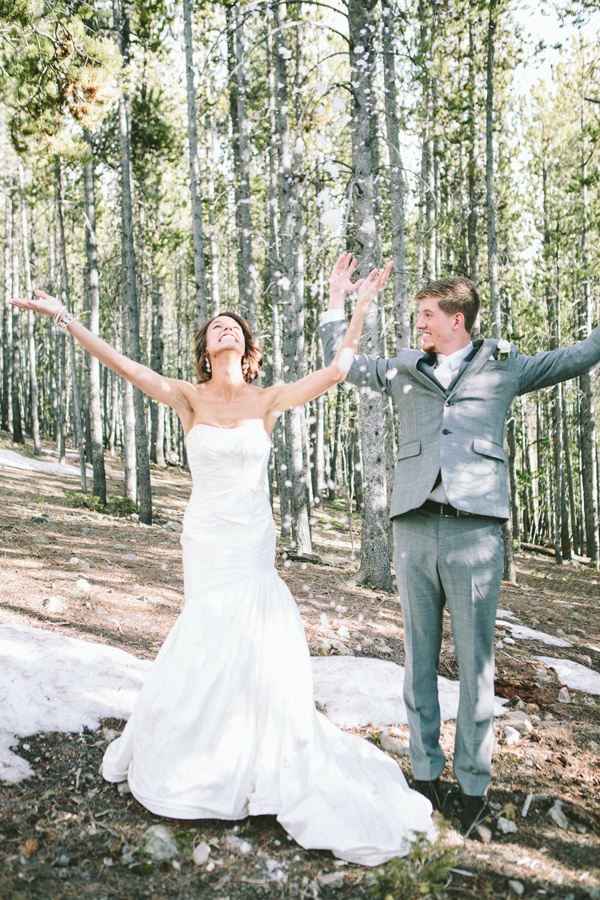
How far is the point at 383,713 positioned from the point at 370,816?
1.30m

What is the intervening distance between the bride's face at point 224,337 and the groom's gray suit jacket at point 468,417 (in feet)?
3.14

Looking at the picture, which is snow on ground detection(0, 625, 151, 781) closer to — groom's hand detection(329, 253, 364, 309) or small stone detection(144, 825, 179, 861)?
small stone detection(144, 825, 179, 861)

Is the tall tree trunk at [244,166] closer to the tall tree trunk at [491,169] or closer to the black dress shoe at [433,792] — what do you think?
the tall tree trunk at [491,169]

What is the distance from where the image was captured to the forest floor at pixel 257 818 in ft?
7.46

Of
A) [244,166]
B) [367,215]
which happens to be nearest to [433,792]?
[367,215]

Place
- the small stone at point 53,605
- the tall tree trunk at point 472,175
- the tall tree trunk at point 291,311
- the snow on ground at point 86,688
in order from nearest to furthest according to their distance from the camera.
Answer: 1. the snow on ground at point 86,688
2. the small stone at point 53,605
3. the tall tree trunk at point 291,311
4. the tall tree trunk at point 472,175

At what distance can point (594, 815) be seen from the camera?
285cm

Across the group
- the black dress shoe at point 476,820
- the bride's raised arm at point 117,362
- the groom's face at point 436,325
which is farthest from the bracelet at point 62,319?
the black dress shoe at point 476,820

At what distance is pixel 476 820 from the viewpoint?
2678 millimetres

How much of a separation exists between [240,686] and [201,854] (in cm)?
68

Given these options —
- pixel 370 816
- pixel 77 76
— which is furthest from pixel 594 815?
pixel 77 76

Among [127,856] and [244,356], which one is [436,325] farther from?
[127,856]

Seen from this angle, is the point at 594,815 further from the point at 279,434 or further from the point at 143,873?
the point at 279,434

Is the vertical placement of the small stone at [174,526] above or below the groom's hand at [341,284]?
below
